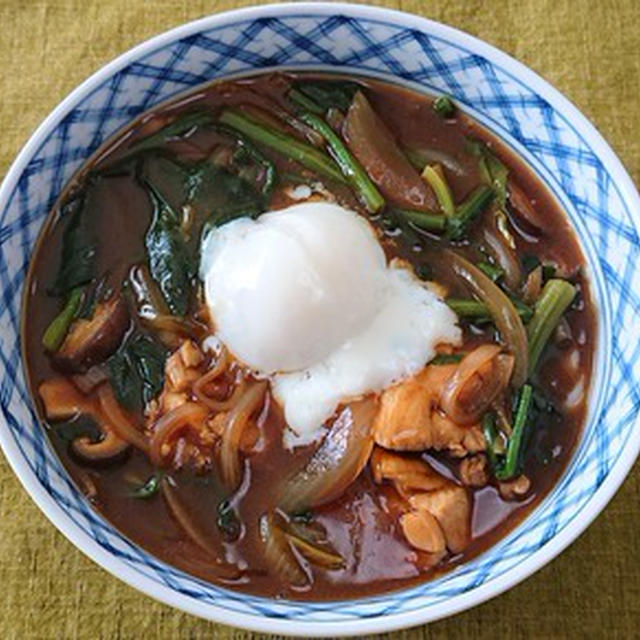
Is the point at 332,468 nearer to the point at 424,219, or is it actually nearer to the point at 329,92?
the point at 424,219

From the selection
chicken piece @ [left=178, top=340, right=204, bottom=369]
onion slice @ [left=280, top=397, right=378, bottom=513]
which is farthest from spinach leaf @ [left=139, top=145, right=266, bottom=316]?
onion slice @ [left=280, top=397, right=378, bottom=513]

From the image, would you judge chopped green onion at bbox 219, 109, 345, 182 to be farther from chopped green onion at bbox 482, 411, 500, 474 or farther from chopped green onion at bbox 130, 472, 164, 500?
chopped green onion at bbox 130, 472, 164, 500

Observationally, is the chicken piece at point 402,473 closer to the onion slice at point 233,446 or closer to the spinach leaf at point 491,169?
the onion slice at point 233,446

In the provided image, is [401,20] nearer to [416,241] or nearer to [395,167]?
[395,167]

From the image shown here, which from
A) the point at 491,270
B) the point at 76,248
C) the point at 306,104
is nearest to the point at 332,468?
the point at 491,270

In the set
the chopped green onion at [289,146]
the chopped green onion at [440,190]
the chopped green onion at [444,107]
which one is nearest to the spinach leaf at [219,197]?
the chopped green onion at [289,146]
